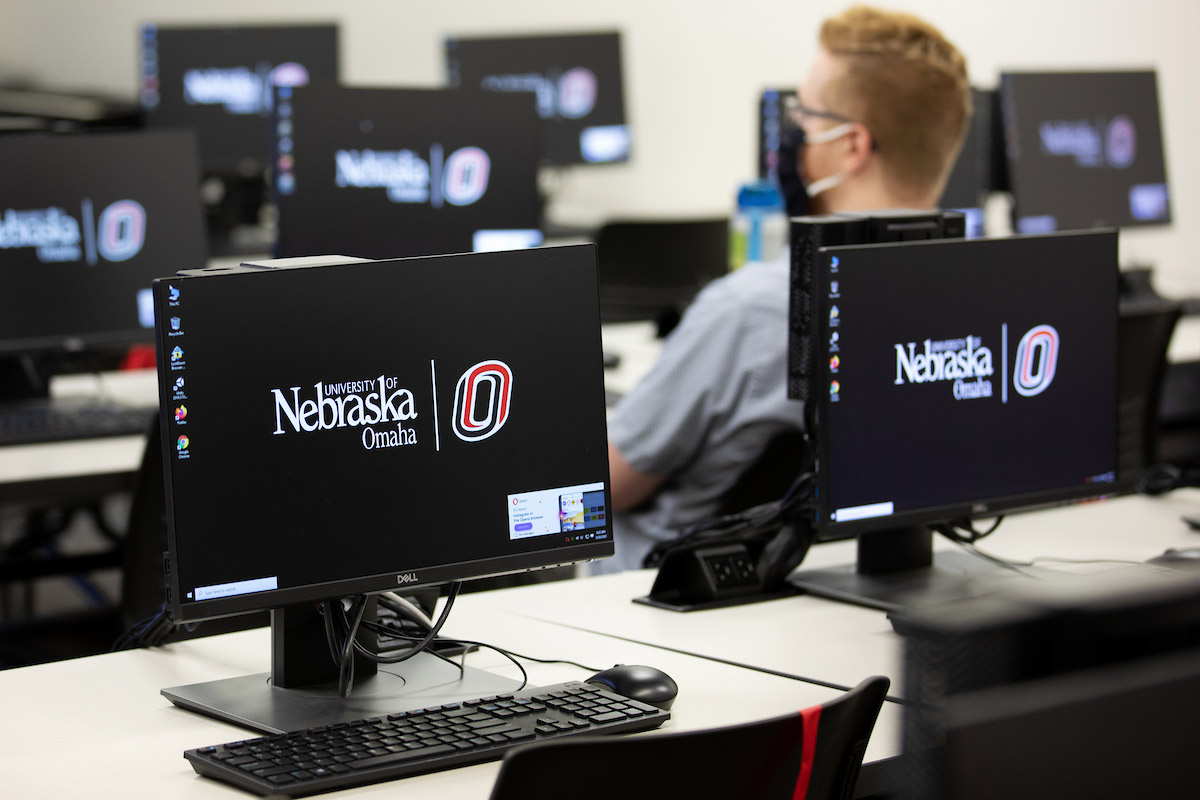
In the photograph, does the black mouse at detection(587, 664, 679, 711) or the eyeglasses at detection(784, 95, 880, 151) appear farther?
the eyeglasses at detection(784, 95, 880, 151)

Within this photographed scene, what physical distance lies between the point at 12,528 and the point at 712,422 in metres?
3.35

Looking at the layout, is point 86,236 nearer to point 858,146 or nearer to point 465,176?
point 465,176

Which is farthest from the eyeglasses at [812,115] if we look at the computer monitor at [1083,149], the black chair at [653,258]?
the black chair at [653,258]

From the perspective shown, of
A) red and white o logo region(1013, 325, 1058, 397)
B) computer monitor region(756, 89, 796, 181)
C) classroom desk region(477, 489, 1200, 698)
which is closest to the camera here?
classroom desk region(477, 489, 1200, 698)

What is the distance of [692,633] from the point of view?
181cm

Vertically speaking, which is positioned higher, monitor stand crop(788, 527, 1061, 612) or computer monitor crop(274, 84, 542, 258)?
computer monitor crop(274, 84, 542, 258)

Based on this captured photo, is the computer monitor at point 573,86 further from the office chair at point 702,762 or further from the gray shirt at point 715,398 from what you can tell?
the office chair at point 702,762

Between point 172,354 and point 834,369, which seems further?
point 834,369

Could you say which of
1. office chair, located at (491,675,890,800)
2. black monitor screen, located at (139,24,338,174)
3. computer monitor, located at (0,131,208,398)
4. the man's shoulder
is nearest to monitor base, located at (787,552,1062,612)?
the man's shoulder

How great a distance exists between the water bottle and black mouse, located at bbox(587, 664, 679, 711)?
2733mm

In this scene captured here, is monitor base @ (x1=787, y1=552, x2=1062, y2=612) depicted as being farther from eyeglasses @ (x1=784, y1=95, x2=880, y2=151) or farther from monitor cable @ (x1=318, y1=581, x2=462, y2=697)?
eyeglasses @ (x1=784, y1=95, x2=880, y2=151)

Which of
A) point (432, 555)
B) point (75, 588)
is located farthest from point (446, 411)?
point (75, 588)

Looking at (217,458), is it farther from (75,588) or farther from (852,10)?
(75,588)

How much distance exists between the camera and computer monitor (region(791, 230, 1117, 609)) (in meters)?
1.85
